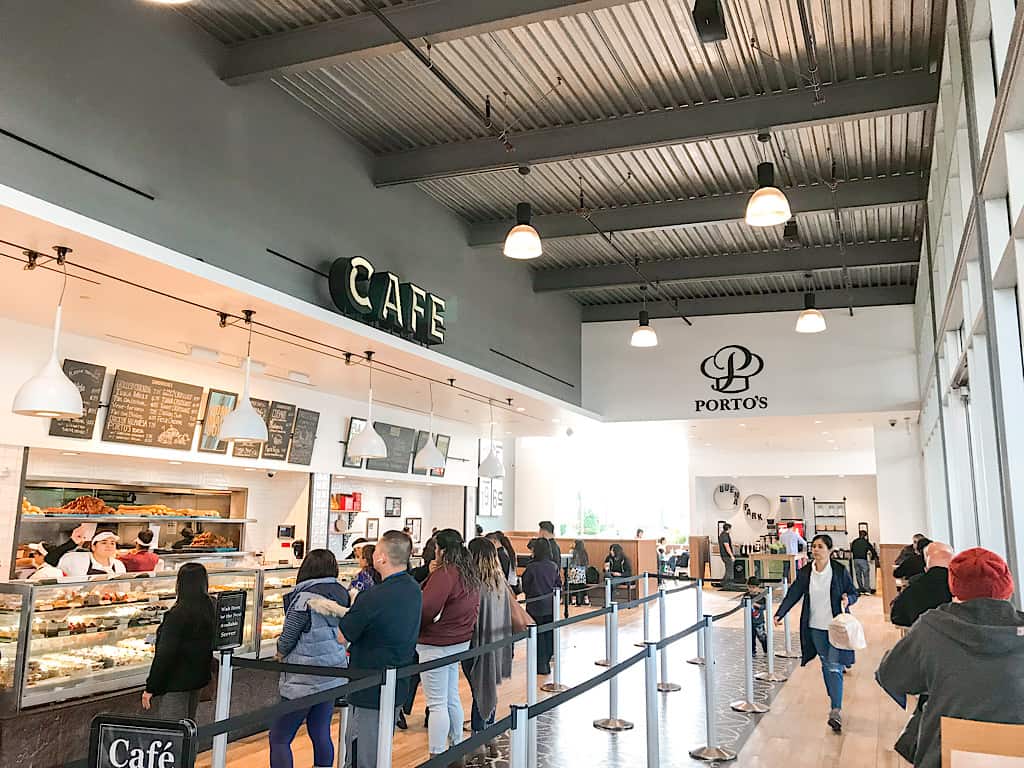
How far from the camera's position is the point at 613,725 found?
6363 mm

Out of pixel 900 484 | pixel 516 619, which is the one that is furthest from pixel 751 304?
pixel 516 619

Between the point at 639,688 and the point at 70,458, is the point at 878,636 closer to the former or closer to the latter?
the point at 639,688

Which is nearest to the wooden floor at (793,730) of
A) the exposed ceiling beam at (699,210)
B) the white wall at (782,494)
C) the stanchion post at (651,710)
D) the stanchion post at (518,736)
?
the stanchion post at (651,710)

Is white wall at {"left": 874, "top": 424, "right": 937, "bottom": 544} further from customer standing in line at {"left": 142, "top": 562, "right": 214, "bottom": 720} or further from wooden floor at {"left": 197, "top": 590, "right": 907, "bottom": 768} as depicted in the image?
customer standing in line at {"left": 142, "top": 562, "right": 214, "bottom": 720}

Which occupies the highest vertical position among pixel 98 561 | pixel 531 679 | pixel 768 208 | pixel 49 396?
pixel 768 208

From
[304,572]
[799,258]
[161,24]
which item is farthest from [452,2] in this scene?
[799,258]

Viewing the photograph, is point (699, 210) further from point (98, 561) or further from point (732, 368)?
point (98, 561)

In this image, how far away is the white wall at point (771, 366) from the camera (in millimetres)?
13055

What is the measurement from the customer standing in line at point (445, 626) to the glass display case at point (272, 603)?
5.90ft

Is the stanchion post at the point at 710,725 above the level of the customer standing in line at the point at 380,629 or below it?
below

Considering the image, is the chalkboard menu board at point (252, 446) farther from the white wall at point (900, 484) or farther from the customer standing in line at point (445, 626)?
the white wall at point (900, 484)

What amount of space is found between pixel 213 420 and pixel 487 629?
4530 millimetres

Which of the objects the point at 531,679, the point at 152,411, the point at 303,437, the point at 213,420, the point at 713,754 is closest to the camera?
the point at 713,754

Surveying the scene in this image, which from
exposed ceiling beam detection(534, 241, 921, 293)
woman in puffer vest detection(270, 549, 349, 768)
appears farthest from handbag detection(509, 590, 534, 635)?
exposed ceiling beam detection(534, 241, 921, 293)
